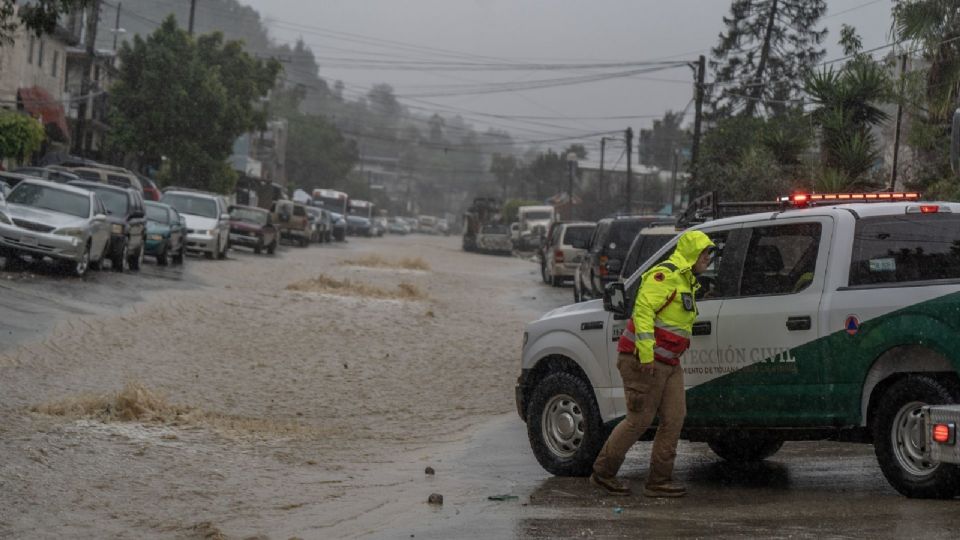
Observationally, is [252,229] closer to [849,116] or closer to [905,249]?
[849,116]

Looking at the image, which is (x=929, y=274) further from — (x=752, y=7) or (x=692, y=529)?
(x=752, y=7)

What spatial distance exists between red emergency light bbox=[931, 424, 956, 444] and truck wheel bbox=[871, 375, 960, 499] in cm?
23

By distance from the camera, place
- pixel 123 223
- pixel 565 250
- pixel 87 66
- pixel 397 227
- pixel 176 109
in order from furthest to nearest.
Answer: pixel 397 227, pixel 176 109, pixel 87 66, pixel 565 250, pixel 123 223

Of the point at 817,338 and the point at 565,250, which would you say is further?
the point at 565,250

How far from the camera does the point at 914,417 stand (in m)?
8.32

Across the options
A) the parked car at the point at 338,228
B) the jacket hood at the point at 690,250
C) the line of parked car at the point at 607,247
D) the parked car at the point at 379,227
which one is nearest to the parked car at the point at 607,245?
the line of parked car at the point at 607,247

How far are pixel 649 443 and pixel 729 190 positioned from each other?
21.1m

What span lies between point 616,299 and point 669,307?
0.58 metres

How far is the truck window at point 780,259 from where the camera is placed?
9031mm

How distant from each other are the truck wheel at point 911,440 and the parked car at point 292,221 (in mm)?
52052

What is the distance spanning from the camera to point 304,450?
1184 centimetres

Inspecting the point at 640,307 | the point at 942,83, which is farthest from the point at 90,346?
the point at 942,83

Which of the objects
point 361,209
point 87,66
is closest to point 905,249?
point 87,66

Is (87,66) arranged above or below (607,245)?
above
